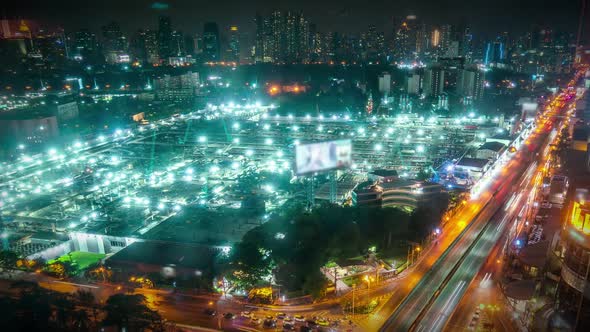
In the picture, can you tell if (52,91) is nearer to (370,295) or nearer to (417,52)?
(370,295)

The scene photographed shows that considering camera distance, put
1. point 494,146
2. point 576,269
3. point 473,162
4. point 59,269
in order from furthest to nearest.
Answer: point 494,146, point 473,162, point 59,269, point 576,269

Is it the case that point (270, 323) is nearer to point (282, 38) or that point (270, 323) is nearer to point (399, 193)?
point (399, 193)

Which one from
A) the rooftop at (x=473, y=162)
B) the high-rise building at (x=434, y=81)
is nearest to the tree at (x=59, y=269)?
the rooftop at (x=473, y=162)

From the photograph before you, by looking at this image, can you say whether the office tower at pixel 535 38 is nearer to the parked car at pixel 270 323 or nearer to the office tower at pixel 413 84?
the office tower at pixel 413 84

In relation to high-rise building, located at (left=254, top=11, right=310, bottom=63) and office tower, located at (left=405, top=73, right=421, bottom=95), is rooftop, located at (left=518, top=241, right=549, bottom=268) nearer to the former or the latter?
office tower, located at (left=405, top=73, right=421, bottom=95)

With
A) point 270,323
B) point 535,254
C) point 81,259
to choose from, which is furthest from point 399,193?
point 81,259
